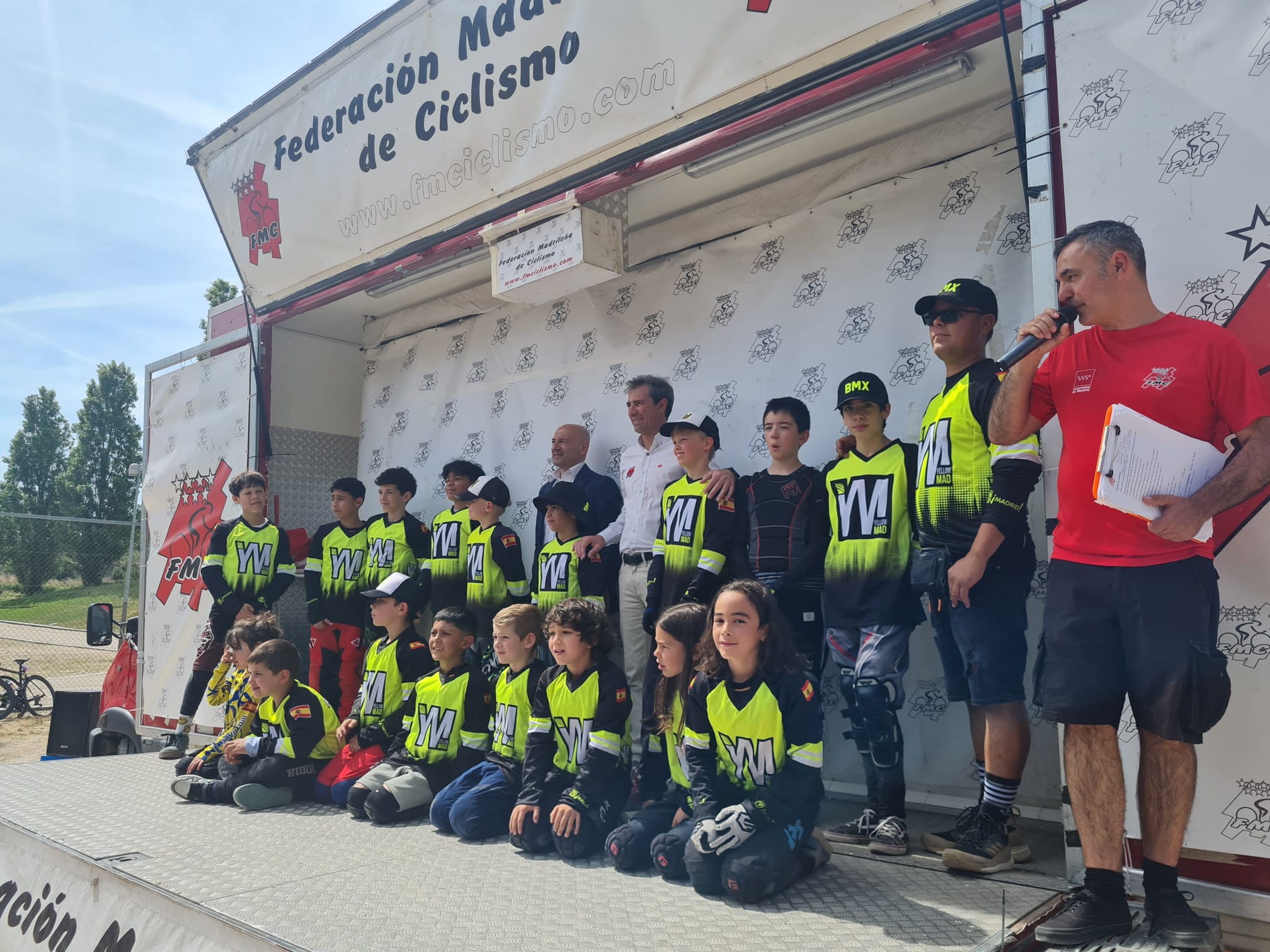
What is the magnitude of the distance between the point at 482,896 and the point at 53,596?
1599 centimetres

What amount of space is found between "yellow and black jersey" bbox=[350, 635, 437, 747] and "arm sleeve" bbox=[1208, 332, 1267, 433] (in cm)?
382

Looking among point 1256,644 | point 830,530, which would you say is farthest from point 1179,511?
point 830,530

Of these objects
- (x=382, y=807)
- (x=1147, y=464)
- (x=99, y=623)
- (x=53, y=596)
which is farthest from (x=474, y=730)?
(x=53, y=596)

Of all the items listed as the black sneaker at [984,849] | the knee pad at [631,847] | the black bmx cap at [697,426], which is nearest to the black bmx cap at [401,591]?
the black bmx cap at [697,426]

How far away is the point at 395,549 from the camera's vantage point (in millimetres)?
5754

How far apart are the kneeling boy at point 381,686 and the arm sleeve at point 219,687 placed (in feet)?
5.11

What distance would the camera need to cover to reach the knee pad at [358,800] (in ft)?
12.8

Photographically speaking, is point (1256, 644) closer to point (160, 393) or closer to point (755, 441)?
point (755, 441)

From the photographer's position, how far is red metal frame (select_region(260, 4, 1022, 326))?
9.67ft

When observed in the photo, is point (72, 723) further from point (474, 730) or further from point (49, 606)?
point (49, 606)

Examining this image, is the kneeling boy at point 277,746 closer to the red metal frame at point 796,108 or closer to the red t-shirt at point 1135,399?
the red metal frame at point 796,108

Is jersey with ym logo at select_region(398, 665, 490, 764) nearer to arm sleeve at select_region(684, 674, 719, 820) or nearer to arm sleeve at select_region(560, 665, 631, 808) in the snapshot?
arm sleeve at select_region(560, 665, 631, 808)

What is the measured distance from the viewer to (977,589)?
2824mm

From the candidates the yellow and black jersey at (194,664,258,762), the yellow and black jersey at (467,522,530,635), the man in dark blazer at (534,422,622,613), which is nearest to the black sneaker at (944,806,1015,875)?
the man in dark blazer at (534,422,622,613)
